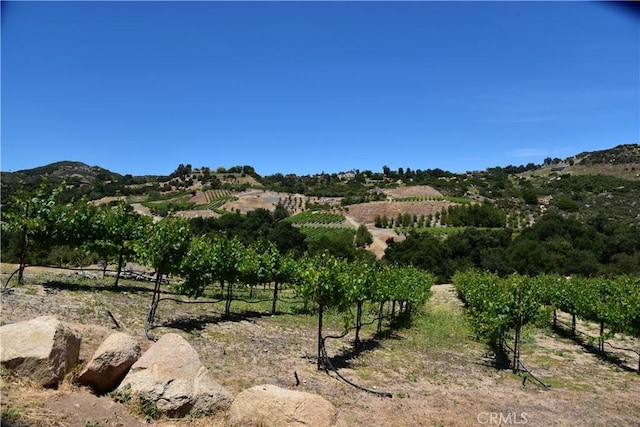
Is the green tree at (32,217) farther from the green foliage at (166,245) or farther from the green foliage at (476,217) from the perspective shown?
the green foliage at (476,217)

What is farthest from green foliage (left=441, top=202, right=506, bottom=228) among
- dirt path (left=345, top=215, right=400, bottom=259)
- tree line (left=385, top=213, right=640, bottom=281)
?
tree line (left=385, top=213, right=640, bottom=281)

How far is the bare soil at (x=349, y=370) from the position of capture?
8023mm

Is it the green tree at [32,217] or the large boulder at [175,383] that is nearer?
the large boulder at [175,383]

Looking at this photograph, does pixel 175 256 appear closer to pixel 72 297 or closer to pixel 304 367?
pixel 72 297

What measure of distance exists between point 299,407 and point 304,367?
6.38 m

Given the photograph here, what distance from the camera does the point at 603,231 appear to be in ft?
271

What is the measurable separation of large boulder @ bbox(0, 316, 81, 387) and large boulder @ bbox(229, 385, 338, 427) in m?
3.31

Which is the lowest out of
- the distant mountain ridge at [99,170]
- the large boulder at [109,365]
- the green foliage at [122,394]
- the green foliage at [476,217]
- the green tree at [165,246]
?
the green foliage at [122,394]

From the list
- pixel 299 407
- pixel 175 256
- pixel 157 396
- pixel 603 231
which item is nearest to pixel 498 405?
pixel 299 407

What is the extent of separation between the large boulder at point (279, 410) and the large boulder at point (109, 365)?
246 cm

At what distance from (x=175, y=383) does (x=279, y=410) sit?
7.04 ft

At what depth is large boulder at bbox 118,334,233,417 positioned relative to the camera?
26.3ft

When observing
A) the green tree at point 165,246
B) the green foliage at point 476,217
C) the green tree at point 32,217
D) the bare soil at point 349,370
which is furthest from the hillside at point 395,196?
the green tree at point 165,246

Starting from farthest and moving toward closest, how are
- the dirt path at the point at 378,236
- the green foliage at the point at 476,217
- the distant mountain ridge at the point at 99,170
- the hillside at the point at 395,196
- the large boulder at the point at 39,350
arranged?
the distant mountain ridge at the point at 99,170, the hillside at the point at 395,196, the green foliage at the point at 476,217, the dirt path at the point at 378,236, the large boulder at the point at 39,350
